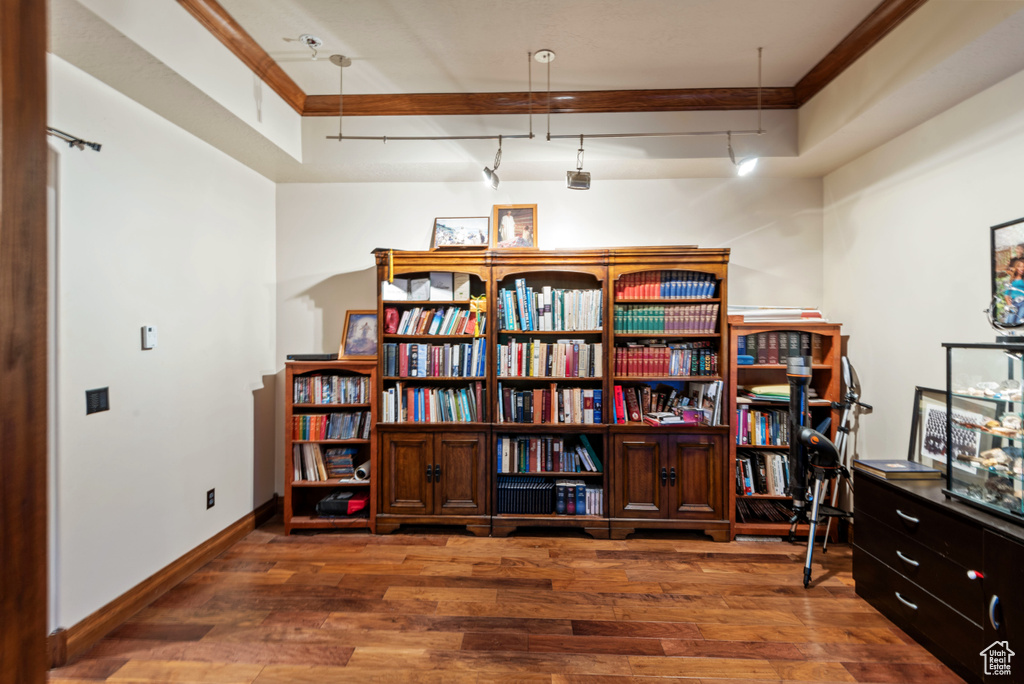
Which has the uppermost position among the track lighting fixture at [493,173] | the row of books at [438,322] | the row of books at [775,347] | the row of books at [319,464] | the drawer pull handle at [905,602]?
the track lighting fixture at [493,173]

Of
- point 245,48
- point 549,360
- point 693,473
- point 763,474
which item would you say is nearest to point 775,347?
point 763,474

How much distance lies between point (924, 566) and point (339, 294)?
390 centimetres

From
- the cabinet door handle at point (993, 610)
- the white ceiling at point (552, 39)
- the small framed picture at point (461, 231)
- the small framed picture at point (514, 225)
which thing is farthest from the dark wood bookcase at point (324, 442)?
the cabinet door handle at point (993, 610)

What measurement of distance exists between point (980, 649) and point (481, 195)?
3661 mm

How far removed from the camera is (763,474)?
11.1 feet

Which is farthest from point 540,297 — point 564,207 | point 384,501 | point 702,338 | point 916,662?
point 916,662

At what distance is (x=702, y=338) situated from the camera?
3506 millimetres

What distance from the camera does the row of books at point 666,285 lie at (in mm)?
3389

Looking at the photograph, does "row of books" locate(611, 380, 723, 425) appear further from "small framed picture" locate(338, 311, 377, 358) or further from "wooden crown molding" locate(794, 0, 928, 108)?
"wooden crown molding" locate(794, 0, 928, 108)

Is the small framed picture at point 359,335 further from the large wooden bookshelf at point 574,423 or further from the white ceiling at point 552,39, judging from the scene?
the white ceiling at point 552,39

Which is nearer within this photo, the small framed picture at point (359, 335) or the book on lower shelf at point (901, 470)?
the book on lower shelf at point (901, 470)

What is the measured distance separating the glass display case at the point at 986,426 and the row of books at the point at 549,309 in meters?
1.93

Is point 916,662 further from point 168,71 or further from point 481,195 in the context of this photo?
point 168,71

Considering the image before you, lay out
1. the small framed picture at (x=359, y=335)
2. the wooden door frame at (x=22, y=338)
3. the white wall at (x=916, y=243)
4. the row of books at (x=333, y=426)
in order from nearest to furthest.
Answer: the wooden door frame at (x=22, y=338)
the white wall at (x=916, y=243)
the row of books at (x=333, y=426)
the small framed picture at (x=359, y=335)
